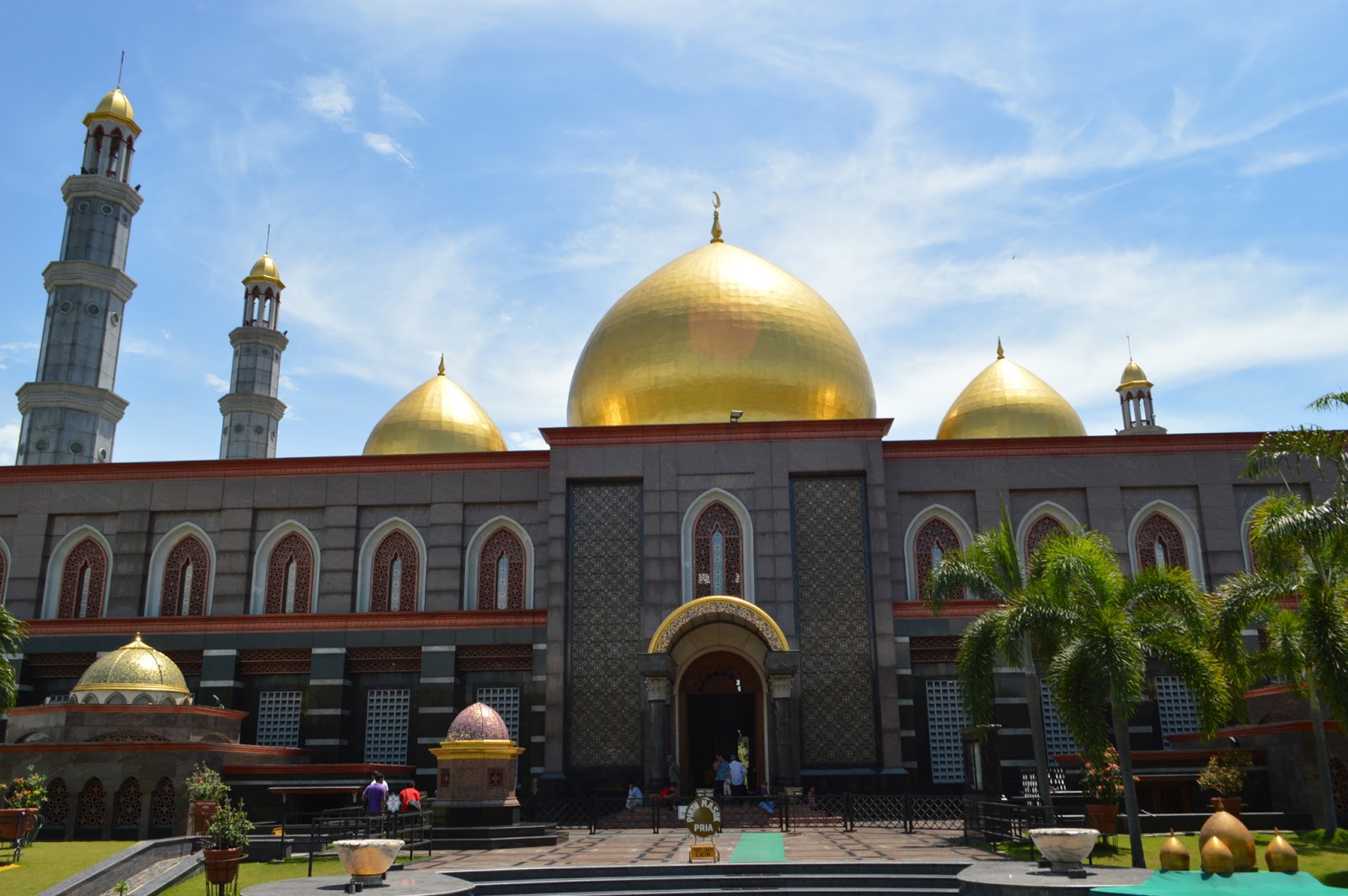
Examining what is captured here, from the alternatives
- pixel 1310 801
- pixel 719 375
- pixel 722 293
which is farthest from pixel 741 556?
pixel 1310 801

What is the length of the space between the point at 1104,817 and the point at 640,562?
38.8 feet

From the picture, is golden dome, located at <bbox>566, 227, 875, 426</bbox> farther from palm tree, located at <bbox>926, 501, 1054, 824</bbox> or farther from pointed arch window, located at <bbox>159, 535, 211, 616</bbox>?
pointed arch window, located at <bbox>159, 535, 211, 616</bbox>

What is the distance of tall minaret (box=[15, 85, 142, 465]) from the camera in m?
39.4

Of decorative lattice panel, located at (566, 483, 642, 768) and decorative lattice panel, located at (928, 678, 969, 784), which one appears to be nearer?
decorative lattice panel, located at (566, 483, 642, 768)

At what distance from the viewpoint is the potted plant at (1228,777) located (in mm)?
18859

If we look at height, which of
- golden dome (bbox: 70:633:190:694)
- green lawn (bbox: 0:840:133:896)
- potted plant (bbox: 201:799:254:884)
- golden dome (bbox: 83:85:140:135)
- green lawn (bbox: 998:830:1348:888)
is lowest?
green lawn (bbox: 0:840:133:896)

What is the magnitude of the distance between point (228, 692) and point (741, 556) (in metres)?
12.2

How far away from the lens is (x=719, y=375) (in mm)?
29188

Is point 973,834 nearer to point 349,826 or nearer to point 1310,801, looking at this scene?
point 1310,801

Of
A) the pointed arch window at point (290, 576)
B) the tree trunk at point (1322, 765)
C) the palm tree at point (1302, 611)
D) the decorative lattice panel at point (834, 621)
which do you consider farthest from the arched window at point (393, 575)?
the tree trunk at point (1322, 765)

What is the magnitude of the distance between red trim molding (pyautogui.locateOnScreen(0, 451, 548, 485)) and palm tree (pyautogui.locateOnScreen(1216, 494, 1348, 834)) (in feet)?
51.3

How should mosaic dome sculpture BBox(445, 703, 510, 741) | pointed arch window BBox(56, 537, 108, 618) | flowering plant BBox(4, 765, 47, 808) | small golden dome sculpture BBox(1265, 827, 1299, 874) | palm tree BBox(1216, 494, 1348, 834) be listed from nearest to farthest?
small golden dome sculpture BBox(1265, 827, 1299, 874), palm tree BBox(1216, 494, 1348, 834), flowering plant BBox(4, 765, 47, 808), mosaic dome sculpture BBox(445, 703, 510, 741), pointed arch window BBox(56, 537, 108, 618)

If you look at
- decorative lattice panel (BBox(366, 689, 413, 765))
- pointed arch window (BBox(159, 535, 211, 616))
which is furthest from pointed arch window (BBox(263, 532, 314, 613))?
decorative lattice panel (BBox(366, 689, 413, 765))

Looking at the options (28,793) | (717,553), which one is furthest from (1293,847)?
(28,793)
